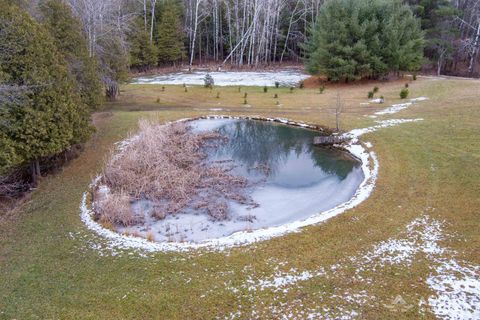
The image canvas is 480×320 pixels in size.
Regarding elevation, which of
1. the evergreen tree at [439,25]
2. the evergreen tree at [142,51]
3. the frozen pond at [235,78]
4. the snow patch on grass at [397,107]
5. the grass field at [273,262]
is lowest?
the grass field at [273,262]

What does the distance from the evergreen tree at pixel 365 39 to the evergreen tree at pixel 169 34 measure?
21.4 m

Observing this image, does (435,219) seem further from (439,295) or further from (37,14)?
(37,14)

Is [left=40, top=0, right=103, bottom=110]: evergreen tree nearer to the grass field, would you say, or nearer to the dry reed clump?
the dry reed clump

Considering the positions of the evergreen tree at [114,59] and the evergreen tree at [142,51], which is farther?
the evergreen tree at [142,51]

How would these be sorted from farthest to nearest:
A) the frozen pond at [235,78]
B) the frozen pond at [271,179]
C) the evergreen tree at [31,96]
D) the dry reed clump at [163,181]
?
the frozen pond at [235,78] < the dry reed clump at [163,181] < the evergreen tree at [31,96] < the frozen pond at [271,179]

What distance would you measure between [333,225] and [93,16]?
21.4m

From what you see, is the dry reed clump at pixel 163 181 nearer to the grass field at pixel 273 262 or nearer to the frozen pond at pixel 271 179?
the frozen pond at pixel 271 179

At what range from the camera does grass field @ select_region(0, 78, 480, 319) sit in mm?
8820

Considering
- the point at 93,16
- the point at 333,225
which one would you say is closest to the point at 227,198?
the point at 333,225

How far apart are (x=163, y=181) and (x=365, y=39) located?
2552cm

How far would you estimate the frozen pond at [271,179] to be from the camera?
13.5 meters

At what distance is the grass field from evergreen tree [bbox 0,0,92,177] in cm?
198

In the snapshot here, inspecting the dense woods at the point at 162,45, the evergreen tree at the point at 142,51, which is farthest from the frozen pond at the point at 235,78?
the evergreen tree at the point at 142,51

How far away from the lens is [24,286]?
386 inches
